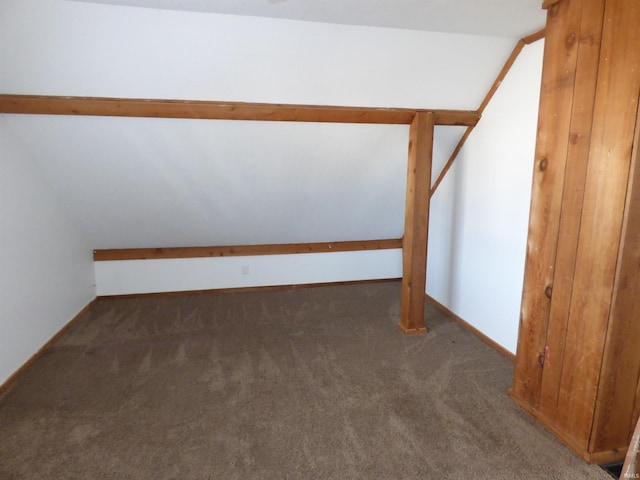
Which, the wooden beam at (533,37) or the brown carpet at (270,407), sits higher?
the wooden beam at (533,37)

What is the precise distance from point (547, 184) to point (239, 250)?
3.00m

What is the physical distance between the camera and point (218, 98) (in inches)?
99.8

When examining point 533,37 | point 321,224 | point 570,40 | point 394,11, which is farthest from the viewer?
point 321,224

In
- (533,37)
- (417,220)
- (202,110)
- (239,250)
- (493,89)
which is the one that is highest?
(533,37)

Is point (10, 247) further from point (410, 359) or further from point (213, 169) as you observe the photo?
point (410, 359)

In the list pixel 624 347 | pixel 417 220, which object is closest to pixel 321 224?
pixel 417 220

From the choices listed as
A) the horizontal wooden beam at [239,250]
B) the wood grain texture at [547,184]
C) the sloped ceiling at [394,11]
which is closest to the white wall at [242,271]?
the horizontal wooden beam at [239,250]

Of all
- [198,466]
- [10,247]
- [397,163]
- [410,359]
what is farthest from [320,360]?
[10,247]

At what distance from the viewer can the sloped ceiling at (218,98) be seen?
2.13 metres

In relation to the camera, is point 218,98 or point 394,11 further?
point 218,98

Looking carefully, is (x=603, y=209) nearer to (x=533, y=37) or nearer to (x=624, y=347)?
(x=624, y=347)

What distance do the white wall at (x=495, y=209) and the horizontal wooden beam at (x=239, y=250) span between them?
1007 millimetres

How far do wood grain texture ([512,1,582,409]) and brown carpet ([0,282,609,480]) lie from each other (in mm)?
352

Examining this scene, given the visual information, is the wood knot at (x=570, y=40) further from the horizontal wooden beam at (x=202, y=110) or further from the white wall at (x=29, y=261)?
the white wall at (x=29, y=261)
